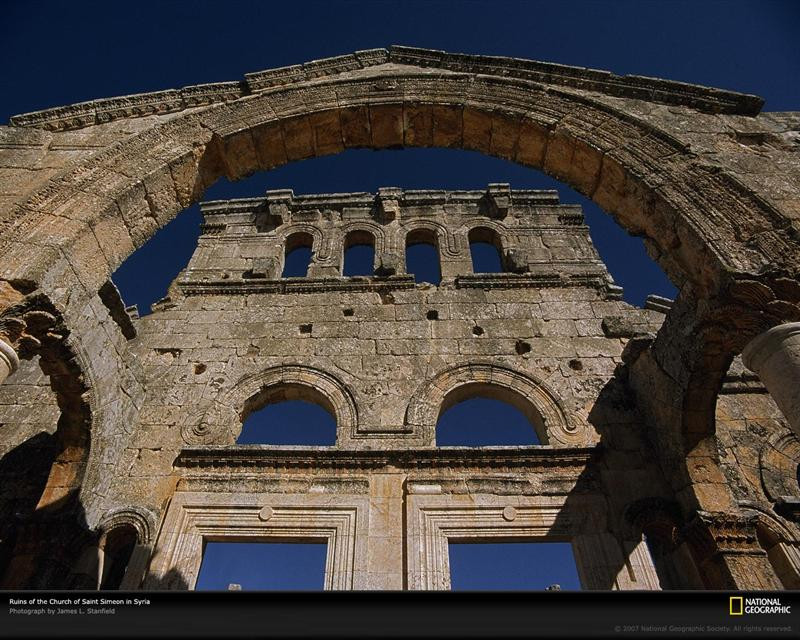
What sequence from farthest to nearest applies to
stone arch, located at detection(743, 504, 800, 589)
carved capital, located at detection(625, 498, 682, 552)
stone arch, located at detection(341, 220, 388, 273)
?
stone arch, located at detection(341, 220, 388, 273) → carved capital, located at detection(625, 498, 682, 552) → stone arch, located at detection(743, 504, 800, 589)

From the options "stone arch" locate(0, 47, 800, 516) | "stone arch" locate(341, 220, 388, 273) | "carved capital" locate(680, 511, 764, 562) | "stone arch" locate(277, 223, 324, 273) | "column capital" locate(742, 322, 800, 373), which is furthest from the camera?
"stone arch" locate(341, 220, 388, 273)

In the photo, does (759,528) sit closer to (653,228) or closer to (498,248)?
(653,228)

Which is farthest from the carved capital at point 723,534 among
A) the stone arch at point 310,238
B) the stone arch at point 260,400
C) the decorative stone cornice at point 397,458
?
Result: the stone arch at point 310,238

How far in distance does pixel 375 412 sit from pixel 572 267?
4.80 metres

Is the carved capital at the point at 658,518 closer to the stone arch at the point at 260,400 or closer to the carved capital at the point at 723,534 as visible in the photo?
the carved capital at the point at 723,534

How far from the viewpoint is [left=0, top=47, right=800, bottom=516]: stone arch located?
3936 mm

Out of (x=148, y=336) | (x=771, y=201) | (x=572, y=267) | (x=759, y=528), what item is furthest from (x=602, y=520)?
(x=148, y=336)

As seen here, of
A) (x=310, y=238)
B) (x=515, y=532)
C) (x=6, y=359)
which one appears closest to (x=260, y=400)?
(x=6, y=359)

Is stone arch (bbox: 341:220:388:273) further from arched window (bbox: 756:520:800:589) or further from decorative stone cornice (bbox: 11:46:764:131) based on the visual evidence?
arched window (bbox: 756:520:800:589)

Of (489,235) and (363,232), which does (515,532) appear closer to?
(489,235)

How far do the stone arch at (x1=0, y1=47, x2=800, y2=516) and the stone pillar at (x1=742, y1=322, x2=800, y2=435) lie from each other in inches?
6.2

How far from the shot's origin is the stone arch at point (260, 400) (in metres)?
6.75

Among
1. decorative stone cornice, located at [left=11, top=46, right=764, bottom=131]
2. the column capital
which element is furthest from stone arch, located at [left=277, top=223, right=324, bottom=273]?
the column capital

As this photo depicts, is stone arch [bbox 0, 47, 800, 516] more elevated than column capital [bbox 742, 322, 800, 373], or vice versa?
stone arch [bbox 0, 47, 800, 516]
